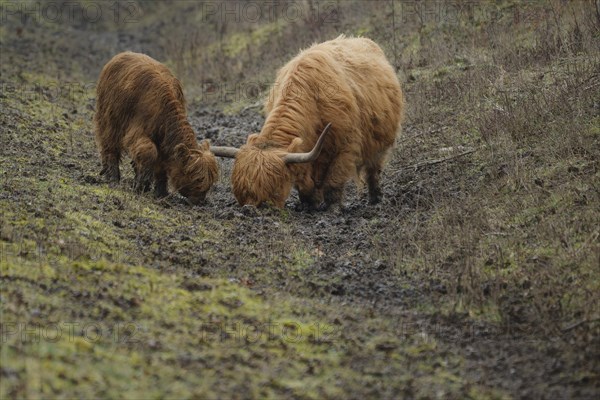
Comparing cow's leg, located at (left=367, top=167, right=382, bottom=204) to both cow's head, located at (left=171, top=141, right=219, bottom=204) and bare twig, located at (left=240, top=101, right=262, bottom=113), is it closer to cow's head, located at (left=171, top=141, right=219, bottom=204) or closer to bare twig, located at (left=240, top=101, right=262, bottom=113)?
cow's head, located at (left=171, top=141, right=219, bottom=204)

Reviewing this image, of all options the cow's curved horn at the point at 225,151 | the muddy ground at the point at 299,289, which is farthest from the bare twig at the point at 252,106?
the cow's curved horn at the point at 225,151

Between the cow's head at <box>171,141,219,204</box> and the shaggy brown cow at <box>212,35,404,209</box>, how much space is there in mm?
193

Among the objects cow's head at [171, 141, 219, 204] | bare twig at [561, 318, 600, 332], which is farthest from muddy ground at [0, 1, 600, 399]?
cow's head at [171, 141, 219, 204]

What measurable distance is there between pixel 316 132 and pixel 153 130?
171 centimetres

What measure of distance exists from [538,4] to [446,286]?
29.0 feet

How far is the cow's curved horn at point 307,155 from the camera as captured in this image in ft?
28.1

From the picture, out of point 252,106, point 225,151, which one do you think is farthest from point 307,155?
point 252,106

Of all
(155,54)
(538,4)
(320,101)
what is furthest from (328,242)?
(155,54)

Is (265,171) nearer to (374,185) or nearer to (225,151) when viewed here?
(225,151)

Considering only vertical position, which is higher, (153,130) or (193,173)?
(153,130)

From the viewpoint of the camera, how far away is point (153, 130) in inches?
359

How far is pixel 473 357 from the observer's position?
5.53 m

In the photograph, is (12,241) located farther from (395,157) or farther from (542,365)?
(395,157)

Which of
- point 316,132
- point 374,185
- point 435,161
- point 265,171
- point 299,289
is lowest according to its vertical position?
point 374,185
